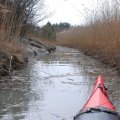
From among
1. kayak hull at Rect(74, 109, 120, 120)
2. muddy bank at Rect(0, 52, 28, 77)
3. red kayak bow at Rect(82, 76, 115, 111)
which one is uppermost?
muddy bank at Rect(0, 52, 28, 77)

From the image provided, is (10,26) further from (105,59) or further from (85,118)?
(85,118)

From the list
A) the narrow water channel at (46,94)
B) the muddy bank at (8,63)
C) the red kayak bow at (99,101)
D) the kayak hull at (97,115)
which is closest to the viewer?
the kayak hull at (97,115)

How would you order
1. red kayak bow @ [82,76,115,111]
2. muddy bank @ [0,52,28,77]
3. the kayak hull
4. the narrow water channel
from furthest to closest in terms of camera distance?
1. muddy bank @ [0,52,28,77]
2. the narrow water channel
3. red kayak bow @ [82,76,115,111]
4. the kayak hull

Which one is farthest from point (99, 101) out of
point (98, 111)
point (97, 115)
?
point (97, 115)

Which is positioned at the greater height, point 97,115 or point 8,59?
point 8,59

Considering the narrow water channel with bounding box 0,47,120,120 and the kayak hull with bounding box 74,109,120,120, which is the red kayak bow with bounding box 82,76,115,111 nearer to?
the kayak hull with bounding box 74,109,120,120

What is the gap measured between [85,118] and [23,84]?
15.0 ft

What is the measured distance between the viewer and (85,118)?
3.92 metres

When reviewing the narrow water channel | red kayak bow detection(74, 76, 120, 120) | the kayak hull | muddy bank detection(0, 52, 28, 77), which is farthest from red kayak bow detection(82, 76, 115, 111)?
muddy bank detection(0, 52, 28, 77)

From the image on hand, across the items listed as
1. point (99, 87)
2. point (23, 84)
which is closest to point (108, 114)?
point (99, 87)

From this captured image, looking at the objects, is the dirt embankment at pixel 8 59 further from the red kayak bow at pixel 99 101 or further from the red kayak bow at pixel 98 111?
the red kayak bow at pixel 98 111

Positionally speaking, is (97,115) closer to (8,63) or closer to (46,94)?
(46,94)

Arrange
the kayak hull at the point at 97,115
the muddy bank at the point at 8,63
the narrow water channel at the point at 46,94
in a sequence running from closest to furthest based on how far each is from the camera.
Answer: the kayak hull at the point at 97,115 → the narrow water channel at the point at 46,94 → the muddy bank at the point at 8,63

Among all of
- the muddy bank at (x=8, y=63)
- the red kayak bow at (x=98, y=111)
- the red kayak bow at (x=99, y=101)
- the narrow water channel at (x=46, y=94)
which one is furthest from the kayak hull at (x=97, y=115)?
the muddy bank at (x=8, y=63)
